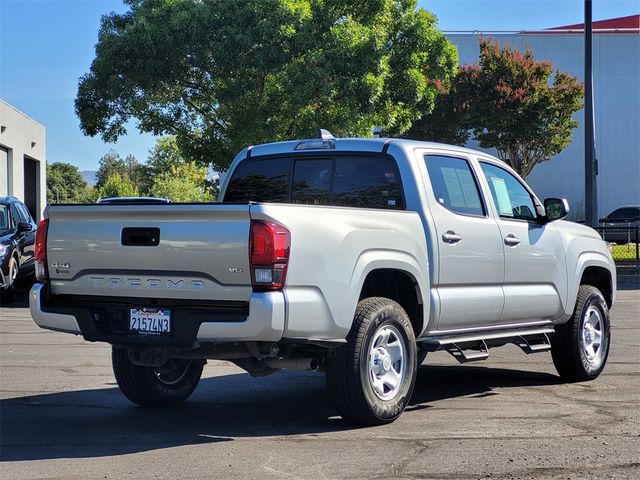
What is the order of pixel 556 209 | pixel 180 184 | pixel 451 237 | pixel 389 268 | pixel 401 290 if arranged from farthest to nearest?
pixel 180 184 → pixel 556 209 → pixel 451 237 → pixel 401 290 → pixel 389 268

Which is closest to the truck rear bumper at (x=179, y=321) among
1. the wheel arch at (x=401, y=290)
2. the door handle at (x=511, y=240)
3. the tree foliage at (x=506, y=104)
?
the wheel arch at (x=401, y=290)

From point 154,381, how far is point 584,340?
4140mm

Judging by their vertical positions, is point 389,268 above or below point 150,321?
above

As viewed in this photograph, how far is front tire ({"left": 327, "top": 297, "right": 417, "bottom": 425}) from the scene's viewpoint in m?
6.70

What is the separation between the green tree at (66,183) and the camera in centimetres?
12394

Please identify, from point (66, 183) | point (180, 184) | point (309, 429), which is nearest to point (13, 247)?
point (309, 429)

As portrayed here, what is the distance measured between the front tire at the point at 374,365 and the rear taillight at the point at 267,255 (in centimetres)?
84

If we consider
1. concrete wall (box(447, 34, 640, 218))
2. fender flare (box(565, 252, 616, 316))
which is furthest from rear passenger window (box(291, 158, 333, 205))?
concrete wall (box(447, 34, 640, 218))

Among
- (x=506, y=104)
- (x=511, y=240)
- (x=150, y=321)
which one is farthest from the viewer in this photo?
(x=506, y=104)

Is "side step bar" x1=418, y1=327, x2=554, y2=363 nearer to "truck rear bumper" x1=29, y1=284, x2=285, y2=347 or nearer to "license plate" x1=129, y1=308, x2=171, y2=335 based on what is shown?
"truck rear bumper" x1=29, y1=284, x2=285, y2=347

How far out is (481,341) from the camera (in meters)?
8.12

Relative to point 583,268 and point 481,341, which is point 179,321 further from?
point 583,268

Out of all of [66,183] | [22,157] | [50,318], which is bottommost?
[50,318]

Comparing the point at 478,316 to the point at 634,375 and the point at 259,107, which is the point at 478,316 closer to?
the point at 634,375
